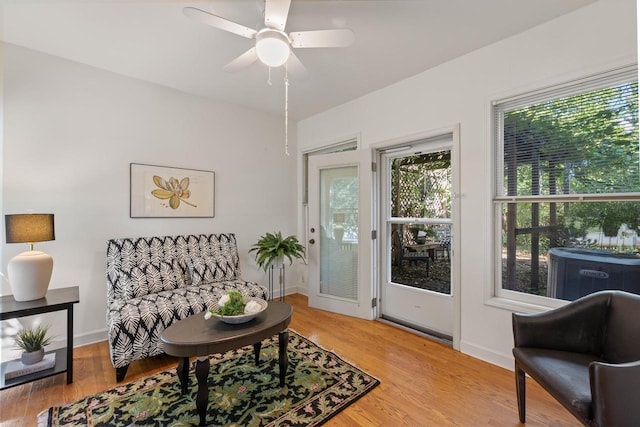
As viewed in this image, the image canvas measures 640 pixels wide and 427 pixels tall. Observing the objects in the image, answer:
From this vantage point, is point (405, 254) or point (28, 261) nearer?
point (28, 261)

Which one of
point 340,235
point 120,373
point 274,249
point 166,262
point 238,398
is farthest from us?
point 340,235

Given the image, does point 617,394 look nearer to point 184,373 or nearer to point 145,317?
point 184,373

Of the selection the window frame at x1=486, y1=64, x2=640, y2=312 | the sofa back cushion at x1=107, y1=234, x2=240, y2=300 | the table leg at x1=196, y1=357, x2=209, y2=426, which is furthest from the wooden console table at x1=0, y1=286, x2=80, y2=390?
the window frame at x1=486, y1=64, x2=640, y2=312

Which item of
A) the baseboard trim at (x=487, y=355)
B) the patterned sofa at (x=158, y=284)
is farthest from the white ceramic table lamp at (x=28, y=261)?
the baseboard trim at (x=487, y=355)

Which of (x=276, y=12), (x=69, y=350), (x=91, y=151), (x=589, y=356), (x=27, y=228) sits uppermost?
(x=276, y=12)

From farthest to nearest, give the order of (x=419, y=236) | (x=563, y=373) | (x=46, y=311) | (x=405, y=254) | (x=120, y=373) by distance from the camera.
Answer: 1. (x=405, y=254)
2. (x=419, y=236)
3. (x=120, y=373)
4. (x=46, y=311)
5. (x=563, y=373)

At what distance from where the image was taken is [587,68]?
191 centimetres

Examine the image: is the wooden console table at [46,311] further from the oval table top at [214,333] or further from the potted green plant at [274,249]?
the potted green plant at [274,249]

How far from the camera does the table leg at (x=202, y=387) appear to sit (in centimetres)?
161

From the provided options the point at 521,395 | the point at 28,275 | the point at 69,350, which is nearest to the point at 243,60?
the point at 28,275

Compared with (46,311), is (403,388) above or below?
below

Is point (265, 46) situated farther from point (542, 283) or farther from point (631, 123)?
point (542, 283)

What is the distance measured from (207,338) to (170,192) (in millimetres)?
2111

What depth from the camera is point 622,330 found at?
1.53 m
